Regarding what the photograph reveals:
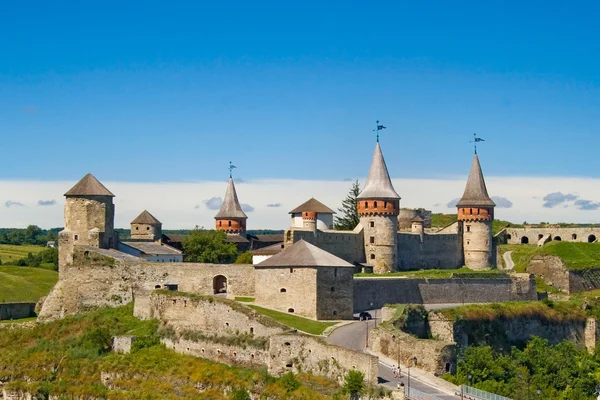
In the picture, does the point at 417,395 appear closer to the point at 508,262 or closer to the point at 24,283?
the point at 508,262

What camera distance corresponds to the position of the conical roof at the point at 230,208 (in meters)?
82.9

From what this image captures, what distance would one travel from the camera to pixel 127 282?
192 ft

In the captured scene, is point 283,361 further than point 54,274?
No

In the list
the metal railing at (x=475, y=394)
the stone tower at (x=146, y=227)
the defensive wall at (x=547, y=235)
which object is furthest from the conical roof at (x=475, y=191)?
the metal railing at (x=475, y=394)

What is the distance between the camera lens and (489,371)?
1880 inches

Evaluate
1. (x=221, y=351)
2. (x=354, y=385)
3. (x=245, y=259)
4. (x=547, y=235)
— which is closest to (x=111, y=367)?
(x=221, y=351)

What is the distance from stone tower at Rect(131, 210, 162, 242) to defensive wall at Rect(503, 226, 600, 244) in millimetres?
30247

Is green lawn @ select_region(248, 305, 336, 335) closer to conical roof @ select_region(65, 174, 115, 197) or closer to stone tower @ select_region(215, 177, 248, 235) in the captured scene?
conical roof @ select_region(65, 174, 115, 197)

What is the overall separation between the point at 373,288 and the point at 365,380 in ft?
62.1

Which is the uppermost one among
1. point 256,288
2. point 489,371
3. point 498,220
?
point 498,220

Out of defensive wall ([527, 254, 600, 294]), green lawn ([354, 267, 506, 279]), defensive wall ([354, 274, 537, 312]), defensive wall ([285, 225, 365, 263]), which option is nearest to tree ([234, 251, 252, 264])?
defensive wall ([285, 225, 365, 263])

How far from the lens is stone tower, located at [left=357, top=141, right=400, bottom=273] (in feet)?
229

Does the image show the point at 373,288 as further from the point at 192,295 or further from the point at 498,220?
the point at 498,220

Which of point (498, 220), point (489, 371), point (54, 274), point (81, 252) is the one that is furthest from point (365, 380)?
point (498, 220)
